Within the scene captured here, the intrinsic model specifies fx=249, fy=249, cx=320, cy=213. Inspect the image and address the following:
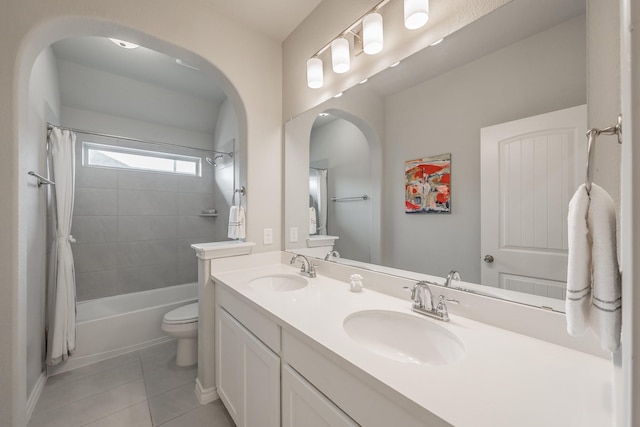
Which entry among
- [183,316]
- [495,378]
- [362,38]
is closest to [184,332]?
[183,316]

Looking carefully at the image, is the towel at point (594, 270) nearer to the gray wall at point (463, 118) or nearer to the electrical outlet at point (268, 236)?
the gray wall at point (463, 118)

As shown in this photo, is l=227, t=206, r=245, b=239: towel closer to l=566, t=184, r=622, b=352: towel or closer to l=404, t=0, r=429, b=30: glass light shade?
l=404, t=0, r=429, b=30: glass light shade

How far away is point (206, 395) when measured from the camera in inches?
64.3

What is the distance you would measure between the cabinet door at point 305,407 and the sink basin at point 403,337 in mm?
216

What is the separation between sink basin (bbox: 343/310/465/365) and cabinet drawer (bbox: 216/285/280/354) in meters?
0.30

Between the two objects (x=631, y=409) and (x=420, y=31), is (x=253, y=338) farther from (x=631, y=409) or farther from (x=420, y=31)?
(x=420, y=31)

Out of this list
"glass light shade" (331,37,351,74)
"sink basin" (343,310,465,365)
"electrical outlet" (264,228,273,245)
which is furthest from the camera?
"electrical outlet" (264,228,273,245)

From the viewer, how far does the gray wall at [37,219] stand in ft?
5.07

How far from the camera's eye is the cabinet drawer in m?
1.03

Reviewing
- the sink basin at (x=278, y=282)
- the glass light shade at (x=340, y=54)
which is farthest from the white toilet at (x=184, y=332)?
the glass light shade at (x=340, y=54)

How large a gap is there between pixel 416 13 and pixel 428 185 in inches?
27.9

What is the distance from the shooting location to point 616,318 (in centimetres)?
43

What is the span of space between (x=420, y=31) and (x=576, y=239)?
1.05m

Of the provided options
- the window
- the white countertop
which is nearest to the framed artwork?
the white countertop
